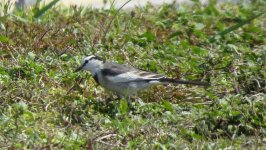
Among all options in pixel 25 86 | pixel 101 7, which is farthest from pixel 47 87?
pixel 101 7

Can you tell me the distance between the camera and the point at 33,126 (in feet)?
17.8

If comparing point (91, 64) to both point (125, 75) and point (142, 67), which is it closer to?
point (125, 75)

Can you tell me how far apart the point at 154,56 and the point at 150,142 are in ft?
7.70

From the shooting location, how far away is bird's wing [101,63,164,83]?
6.39 m

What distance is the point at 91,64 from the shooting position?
669cm

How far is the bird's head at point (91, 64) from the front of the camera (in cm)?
664

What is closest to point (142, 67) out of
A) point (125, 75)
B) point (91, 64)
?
point (91, 64)

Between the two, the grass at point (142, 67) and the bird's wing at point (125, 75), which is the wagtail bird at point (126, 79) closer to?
the bird's wing at point (125, 75)

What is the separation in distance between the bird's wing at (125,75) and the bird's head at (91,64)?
5.7 inches

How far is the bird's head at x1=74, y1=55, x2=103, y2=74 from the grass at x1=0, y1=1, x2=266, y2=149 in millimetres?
123

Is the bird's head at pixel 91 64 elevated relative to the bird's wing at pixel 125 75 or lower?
elevated

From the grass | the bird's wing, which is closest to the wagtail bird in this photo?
the bird's wing

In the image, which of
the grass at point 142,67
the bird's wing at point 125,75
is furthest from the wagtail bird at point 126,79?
the grass at point 142,67

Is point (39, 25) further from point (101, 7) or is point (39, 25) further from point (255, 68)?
point (255, 68)
